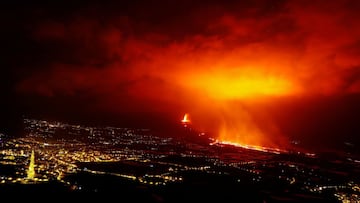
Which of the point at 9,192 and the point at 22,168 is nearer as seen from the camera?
the point at 9,192

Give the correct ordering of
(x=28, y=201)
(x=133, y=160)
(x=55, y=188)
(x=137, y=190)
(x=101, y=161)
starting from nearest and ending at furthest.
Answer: (x=28, y=201) → (x=55, y=188) → (x=137, y=190) → (x=101, y=161) → (x=133, y=160)

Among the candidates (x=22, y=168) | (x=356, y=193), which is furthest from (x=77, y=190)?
(x=356, y=193)

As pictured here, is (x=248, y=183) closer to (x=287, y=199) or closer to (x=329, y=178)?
(x=287, y=199)

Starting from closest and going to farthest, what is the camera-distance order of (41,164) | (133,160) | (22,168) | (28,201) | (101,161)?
(28,201), (22,168), (41,164), (101,161), (133,160)

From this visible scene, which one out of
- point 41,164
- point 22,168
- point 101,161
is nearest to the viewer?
point 22,168

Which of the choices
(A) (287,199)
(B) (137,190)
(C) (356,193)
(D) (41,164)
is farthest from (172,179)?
(C) (356,193)

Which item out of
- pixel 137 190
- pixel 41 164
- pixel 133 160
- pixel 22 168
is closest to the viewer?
pixel 137 190

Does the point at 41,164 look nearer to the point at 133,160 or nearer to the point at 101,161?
the point at 101,161

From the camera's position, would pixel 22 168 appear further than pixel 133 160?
No
